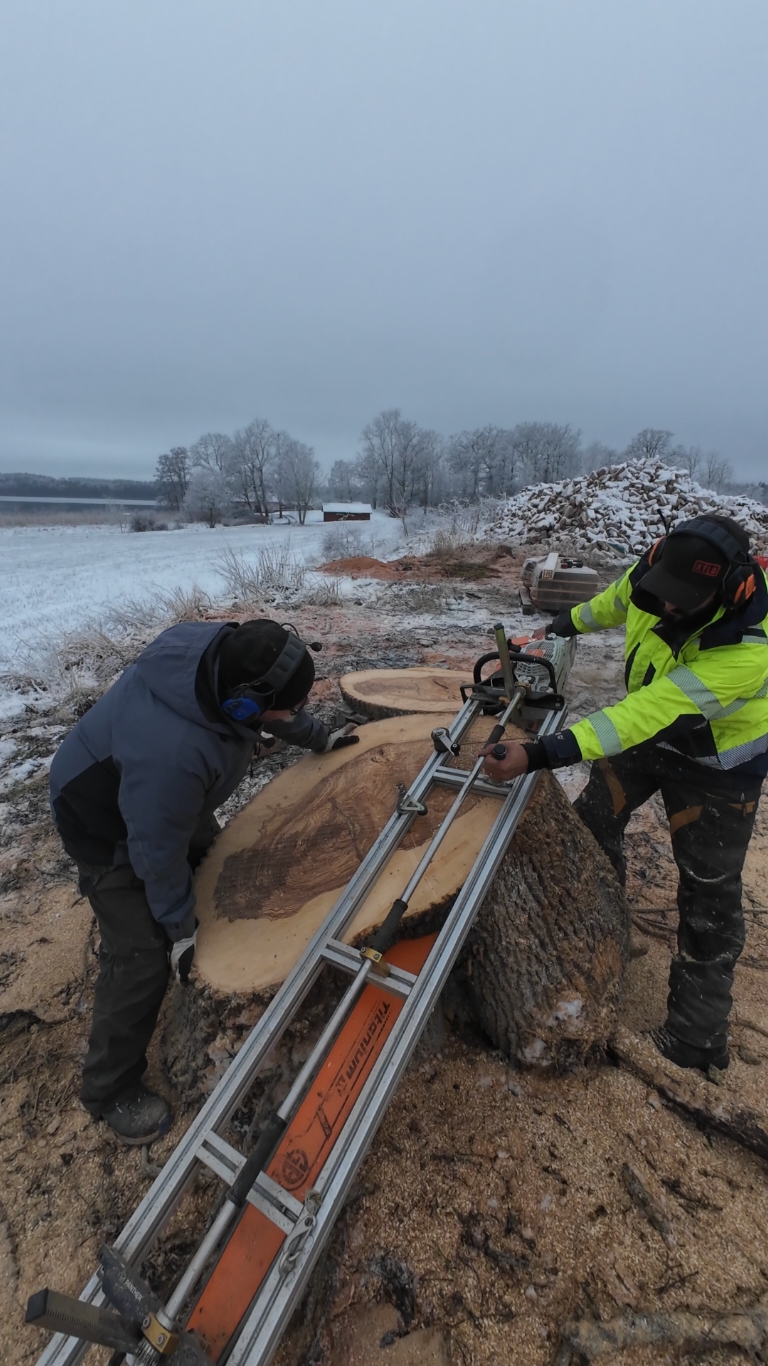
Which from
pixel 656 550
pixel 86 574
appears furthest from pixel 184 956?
pixel 86 574

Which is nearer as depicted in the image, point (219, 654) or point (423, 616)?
point (219, 654)

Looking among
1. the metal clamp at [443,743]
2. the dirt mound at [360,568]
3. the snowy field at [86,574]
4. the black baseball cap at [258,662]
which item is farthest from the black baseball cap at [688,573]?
the dirt mound at [360,568]

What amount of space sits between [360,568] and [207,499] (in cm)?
2666

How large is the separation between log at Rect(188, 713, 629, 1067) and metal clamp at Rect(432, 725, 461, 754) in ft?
0.47

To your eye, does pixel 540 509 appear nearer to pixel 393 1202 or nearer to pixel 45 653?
pixel 45 653

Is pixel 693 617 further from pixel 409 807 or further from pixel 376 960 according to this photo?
pixel 376 960

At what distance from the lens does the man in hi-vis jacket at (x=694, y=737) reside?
1789mm

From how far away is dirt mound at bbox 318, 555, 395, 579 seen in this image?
11762 millimetres

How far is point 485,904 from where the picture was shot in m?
2.00

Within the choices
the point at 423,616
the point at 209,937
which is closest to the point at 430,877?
the point at 209,937

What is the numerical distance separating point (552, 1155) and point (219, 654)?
1.88 meters

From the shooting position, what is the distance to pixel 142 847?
1.77 metres

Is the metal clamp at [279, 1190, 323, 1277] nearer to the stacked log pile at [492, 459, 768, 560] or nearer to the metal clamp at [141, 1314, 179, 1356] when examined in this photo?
the metal clamp at [141, 1314, 179, 1356]

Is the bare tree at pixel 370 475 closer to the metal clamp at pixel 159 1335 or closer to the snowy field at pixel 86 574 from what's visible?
the snowy field at pixel 86 574
